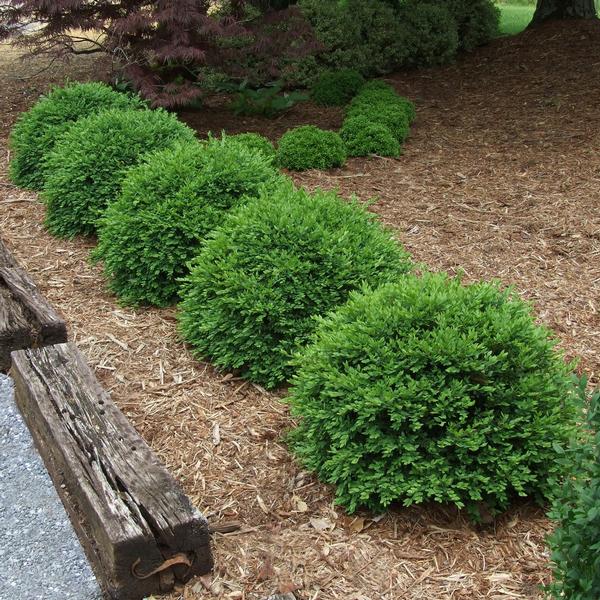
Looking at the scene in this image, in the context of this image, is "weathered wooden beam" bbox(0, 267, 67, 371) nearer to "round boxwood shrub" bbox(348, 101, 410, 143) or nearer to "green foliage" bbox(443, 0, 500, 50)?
"round boxwood shrub" bbox(348, 101, 410, 143)

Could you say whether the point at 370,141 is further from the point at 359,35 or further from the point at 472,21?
the point at 472,21

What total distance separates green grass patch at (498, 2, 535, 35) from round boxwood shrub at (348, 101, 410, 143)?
20.8 feet

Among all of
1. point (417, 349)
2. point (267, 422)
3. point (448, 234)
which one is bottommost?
point (448, 234)

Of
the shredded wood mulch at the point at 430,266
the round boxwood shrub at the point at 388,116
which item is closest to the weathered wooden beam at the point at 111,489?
the shredded wood mulch at the point at 430,266

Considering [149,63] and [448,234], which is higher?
[149,63]

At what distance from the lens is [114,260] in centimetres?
488

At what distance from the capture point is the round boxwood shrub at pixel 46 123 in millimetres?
6859

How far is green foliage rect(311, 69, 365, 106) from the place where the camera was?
9695 mm

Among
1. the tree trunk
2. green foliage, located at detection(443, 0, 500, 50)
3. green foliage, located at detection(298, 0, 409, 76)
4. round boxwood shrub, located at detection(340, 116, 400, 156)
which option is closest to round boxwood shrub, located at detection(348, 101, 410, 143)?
round boxwood shrub, located at detection(340, 116, 400, 156)

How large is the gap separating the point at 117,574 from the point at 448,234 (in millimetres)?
3778

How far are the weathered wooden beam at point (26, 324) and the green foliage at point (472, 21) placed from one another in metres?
9.25

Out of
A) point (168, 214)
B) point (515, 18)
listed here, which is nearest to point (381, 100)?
point (168, 214)

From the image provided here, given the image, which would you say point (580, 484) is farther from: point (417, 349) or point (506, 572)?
point (417, 349)

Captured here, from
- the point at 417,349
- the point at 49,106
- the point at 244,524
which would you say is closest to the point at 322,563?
the point at 244,524
